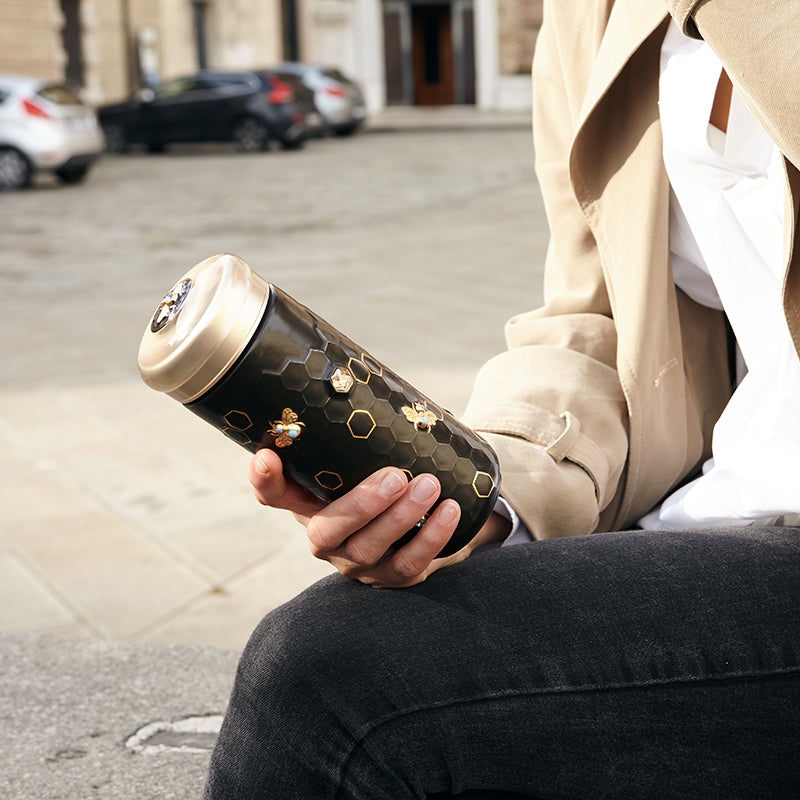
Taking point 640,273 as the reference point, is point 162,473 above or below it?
below

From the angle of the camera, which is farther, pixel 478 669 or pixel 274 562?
pixel 274 562

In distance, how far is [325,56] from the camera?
109 ft

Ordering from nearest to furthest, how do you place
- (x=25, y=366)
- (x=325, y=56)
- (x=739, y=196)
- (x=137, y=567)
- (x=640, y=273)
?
(x=739, y=196), (x=640, y=273), (x=137, y=567), (x=25, y=366), (x=325, y=56)

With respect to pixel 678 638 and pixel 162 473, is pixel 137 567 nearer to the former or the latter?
pixel 162 473

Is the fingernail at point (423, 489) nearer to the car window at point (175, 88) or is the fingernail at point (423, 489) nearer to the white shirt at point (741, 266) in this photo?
the white shirt at point (741, 266)

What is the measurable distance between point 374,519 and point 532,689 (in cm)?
19

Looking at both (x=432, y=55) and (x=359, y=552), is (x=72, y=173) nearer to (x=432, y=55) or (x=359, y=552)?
(x=359, y=552)

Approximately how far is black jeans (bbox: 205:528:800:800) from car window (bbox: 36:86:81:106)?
13.8m

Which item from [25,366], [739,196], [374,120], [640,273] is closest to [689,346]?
[640,273]

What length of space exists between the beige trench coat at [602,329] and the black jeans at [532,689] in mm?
210

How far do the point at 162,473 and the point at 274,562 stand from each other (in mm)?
855

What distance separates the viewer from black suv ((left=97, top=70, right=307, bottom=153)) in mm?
18797

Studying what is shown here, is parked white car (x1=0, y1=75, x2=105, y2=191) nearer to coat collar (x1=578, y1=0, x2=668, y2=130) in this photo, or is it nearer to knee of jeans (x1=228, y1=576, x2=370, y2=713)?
coat collar (x1=578, y1=0, x2=668, y2=130)

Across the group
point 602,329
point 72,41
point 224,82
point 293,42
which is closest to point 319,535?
point 602,329
